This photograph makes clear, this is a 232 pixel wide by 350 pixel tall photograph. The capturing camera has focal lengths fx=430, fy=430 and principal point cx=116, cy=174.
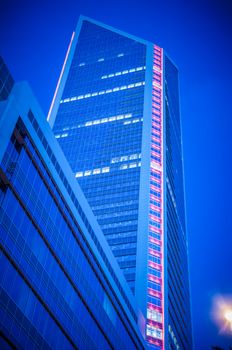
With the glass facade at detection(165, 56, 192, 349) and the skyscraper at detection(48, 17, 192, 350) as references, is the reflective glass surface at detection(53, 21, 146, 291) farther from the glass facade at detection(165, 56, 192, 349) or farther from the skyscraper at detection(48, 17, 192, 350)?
the glass facade at detection(165, 56, 192, 349)

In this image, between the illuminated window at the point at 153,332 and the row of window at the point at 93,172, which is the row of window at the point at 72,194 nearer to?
the illuminated window at the point at 153,332

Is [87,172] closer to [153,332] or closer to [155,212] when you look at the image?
[155,212]

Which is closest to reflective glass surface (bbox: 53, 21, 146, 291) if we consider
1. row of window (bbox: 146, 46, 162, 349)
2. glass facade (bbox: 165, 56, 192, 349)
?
row of window (bbox: 146, 46, 162, 349)

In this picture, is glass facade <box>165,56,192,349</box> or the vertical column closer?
the vertical column

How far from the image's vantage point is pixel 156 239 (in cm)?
13250

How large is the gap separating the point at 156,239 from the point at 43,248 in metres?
87.3

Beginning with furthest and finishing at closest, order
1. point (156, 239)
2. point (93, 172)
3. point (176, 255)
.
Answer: point (93, 172) → point (176, 255) → point (156, 239)

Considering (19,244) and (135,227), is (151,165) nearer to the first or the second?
(135,227)

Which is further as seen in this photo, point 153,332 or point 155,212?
point 155,212

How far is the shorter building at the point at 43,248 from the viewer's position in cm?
4184

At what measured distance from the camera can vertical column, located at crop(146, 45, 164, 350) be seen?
110 meters

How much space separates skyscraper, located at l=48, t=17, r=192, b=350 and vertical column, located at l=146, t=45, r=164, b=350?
211 millimetres

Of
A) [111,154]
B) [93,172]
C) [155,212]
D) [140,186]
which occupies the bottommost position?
[155,212]

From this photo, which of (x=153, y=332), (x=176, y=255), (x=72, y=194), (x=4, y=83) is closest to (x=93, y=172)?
(x=176, y=255)
